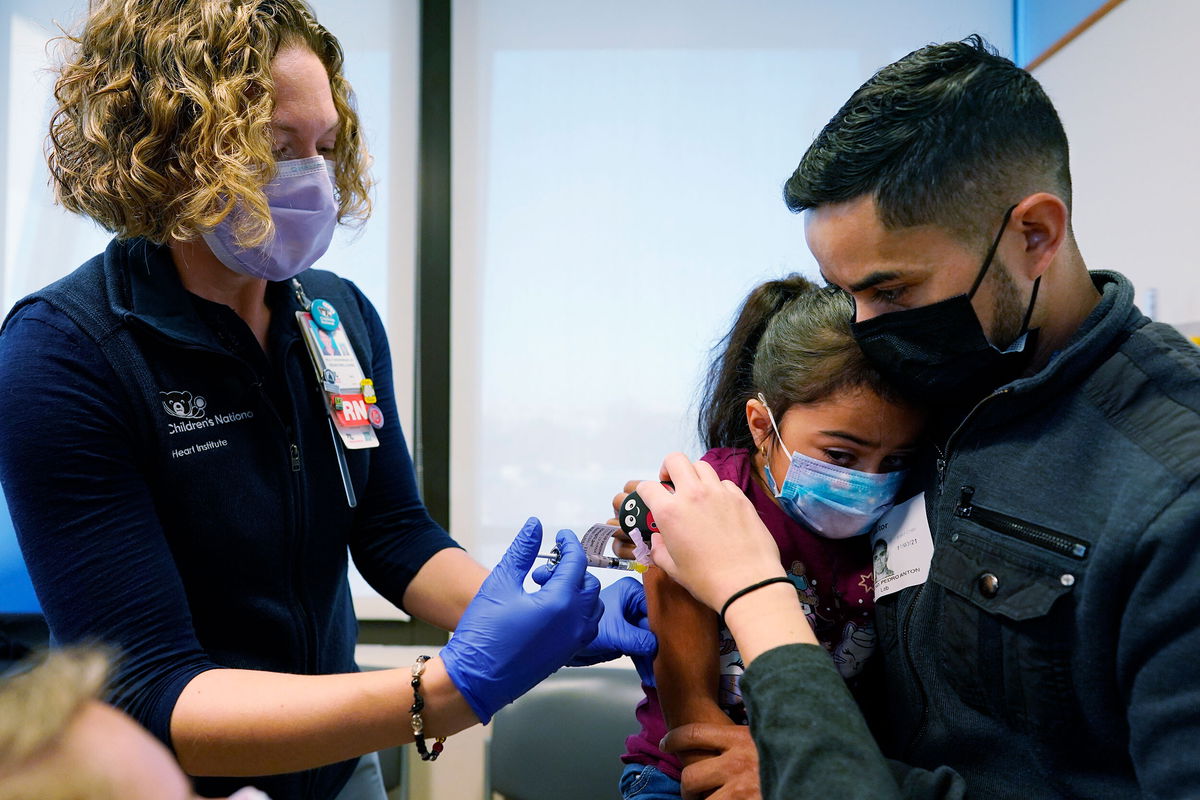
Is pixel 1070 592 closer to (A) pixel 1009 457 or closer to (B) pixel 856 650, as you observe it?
(A) pixel 1009 457

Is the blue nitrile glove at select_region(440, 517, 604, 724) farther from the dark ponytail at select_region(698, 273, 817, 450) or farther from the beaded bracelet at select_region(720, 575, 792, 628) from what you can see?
the dark ponytail at select_region(698, 273, 817, 450)

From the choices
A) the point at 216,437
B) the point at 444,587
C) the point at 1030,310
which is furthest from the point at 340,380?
the point at 1030,310

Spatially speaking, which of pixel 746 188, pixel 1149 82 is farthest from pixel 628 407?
pixel 1149 82

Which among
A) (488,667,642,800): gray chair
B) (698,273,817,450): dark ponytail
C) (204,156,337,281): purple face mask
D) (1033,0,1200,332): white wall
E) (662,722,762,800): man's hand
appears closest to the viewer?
(662,722,762,800): man's hand

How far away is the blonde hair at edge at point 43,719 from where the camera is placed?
51cm

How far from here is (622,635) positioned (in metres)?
1.42

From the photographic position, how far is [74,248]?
3043mm

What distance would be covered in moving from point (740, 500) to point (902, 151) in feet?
1.69

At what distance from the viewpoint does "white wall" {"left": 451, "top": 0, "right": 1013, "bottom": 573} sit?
9.87 feet

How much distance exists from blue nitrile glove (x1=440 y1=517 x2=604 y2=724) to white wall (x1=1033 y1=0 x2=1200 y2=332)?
161 cm

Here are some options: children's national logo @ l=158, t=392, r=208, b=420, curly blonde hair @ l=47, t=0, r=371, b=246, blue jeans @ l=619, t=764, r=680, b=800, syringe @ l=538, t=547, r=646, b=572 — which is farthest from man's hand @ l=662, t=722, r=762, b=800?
curly blonde hair @ l=47, t=0, r=371, b=246

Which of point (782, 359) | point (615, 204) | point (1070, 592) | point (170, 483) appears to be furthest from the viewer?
point (615, 204)

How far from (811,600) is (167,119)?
4.10 ft

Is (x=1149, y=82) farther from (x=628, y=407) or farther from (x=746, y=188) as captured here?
(x=628, y=407)
